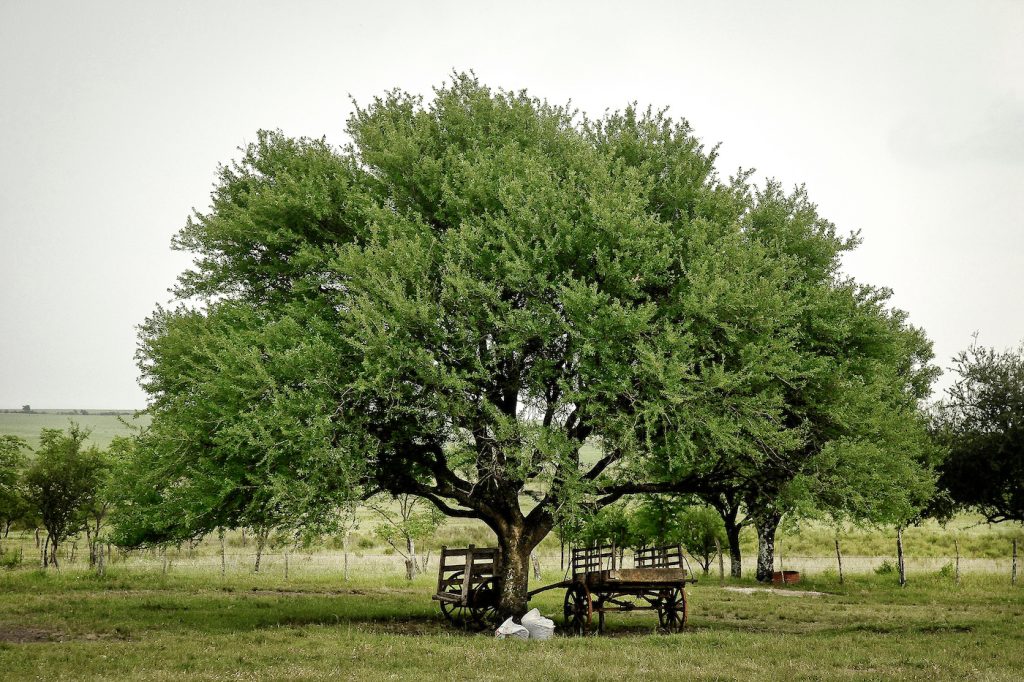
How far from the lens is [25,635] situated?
1623cm

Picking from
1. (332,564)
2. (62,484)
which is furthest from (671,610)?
(62,484)

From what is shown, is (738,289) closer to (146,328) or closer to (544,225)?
(544,225)

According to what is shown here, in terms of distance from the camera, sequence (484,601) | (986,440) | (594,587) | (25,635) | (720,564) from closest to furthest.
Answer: (25,635) < (594,587) < (484,601) < (986,440) < (720,564)

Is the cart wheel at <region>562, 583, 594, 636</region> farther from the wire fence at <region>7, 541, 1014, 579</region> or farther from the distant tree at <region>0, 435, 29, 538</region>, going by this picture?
the distant tree at <region>0, 435, 29, 538</region>

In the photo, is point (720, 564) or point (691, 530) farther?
point (691, 530)

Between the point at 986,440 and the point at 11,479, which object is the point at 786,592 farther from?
the point at 11,479

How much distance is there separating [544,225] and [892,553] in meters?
47.8

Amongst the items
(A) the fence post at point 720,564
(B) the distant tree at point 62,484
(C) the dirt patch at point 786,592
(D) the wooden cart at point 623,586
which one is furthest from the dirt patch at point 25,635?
(A) the fence post at point 720,564

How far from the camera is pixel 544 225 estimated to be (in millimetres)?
17688

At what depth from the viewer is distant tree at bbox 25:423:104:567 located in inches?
1497

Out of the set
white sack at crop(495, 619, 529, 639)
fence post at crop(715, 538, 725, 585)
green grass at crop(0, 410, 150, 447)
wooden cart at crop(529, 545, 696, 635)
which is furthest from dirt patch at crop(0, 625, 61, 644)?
green grass at crop(0, 410, 150, 447)

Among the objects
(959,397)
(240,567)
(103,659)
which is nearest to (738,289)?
(103,659)

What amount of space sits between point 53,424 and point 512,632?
6955 inches

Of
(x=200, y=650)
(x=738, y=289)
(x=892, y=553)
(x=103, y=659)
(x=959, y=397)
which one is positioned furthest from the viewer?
(x=892, y=553)
